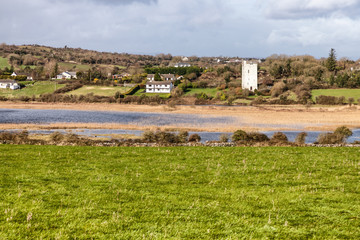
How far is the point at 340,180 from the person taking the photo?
13812 mm

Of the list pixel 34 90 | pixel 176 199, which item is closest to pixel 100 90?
pixel 34 90

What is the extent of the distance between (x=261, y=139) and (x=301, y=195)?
32.4 meters

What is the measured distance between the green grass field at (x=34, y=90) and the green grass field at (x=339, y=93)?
99960 millimetres

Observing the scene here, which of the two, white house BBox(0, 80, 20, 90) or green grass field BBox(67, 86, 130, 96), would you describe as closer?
green grass field BBox(67, 86, 130, 96)

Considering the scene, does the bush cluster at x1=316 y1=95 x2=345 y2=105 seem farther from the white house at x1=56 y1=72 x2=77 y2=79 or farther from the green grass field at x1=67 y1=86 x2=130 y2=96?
the white house at x1=56 y1=72 x2=77 y2=79

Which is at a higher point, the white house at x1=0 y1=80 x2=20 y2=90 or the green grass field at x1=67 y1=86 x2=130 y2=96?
the white house at x1=0 y1=80 x2=20 y2=90

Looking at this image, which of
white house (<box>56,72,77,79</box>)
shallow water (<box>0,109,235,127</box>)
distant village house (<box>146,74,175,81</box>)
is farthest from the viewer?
white house (<box>56,72,77,79</box>)

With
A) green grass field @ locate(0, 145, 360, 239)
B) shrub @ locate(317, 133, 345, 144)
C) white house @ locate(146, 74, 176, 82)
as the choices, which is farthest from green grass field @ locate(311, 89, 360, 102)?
green grass field @ locate(0, 145, 360, 239)

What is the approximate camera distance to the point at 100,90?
129 metres

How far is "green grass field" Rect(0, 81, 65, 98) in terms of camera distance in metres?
A: 124

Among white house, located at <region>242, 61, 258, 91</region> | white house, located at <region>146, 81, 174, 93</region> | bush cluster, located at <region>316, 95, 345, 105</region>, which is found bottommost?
bush cluster, located at <region>316, 95, 345, 105</region>

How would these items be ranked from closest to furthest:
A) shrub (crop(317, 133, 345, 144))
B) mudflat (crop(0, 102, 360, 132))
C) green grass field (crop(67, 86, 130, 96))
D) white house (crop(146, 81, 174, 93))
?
shrub (crop(317, 133, 345, 144)), mudflat (crop(0, 102, 360, 132)), green grass field (crop(67, 86, 130, 96)), white house (crop(146, 81, 174, 93))

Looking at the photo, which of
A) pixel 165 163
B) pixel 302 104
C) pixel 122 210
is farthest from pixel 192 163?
pixel 302 104

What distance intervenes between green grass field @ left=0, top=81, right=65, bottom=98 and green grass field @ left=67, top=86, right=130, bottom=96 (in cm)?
1088
